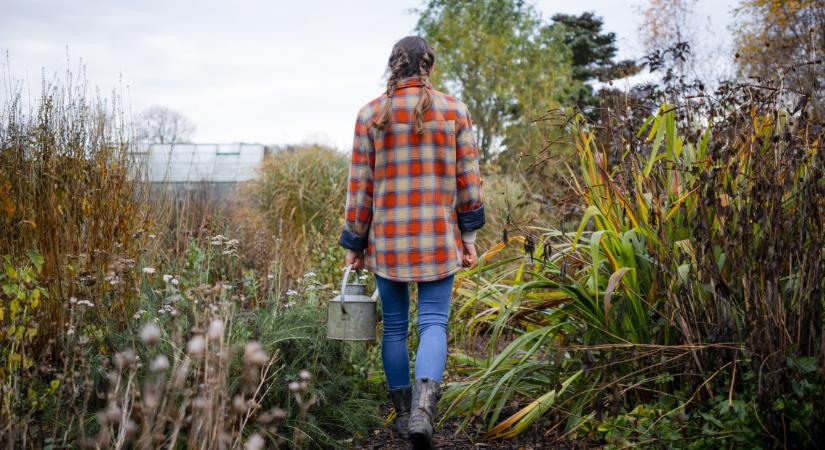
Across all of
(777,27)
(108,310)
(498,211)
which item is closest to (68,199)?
(108,310)

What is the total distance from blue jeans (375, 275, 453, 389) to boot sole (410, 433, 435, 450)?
0.25 m

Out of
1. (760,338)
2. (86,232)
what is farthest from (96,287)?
(760,338)

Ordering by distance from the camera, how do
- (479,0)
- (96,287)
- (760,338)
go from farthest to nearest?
1. (479,0)
2. (96,287)
3. (760,338)

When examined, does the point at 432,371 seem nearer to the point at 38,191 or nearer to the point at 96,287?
the point at 96,287

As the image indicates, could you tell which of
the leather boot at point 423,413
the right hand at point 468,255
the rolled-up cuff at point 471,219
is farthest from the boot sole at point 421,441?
the rolled-up cuff at point 471,219

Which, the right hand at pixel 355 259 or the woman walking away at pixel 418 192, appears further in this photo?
the right hand at pixel 355 259

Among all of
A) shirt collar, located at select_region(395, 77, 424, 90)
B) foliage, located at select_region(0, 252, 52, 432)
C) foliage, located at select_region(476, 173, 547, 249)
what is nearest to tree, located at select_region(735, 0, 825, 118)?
foliage, located at select_region(476, 173, 547, 249)

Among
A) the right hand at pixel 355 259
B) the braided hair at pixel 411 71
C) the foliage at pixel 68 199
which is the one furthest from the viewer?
the foliage at pixel 68 199

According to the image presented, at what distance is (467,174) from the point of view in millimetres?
2879

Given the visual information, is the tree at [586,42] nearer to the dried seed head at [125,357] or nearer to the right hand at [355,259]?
the right hand at [355,259]

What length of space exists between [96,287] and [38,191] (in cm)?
73

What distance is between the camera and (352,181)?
292 centimetres

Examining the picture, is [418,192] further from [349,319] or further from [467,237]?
[349,319]

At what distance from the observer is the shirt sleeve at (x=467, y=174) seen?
2.87 metres
